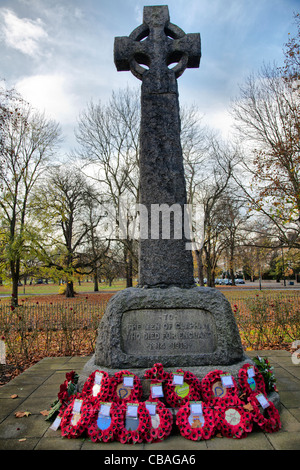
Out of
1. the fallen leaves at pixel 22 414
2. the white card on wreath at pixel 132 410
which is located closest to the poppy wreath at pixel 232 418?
the white card on wreath at pixel 132 410

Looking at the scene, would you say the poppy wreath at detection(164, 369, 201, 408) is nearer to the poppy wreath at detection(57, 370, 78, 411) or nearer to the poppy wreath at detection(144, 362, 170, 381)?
the poppy wreath at detection(144, 362, 170, 381)

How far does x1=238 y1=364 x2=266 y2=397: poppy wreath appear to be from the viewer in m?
3.05

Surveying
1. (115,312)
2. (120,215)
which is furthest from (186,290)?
(120,215)

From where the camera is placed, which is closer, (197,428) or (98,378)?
(197,428)

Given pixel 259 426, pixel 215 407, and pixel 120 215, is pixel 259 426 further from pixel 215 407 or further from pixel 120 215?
pixel 120 215

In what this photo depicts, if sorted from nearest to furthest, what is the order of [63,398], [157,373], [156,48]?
[157,373], [63,398], [156,48]

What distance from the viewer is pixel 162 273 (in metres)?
3.61

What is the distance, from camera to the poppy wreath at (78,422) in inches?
109

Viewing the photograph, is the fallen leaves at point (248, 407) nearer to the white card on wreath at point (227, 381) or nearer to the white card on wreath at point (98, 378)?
the white card on wreath at point (227, 381)

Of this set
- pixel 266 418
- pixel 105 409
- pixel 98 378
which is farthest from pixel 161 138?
pixel 266 418

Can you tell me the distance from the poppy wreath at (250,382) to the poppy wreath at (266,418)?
0.10 m

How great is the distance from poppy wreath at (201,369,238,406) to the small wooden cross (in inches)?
143

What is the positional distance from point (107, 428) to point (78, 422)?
286 mm

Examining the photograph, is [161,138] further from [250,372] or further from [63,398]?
[63,398]
